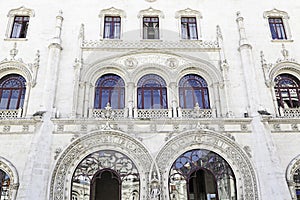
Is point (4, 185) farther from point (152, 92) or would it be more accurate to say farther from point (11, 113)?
point (152, 92)

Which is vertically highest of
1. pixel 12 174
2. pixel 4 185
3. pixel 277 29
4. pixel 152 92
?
pixel 277 29

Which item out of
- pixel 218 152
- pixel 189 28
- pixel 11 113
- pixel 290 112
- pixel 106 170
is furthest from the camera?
pixel 189 28

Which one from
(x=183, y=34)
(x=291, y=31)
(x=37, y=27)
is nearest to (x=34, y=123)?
(x=37, y=27)

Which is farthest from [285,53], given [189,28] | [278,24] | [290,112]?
[189,28]

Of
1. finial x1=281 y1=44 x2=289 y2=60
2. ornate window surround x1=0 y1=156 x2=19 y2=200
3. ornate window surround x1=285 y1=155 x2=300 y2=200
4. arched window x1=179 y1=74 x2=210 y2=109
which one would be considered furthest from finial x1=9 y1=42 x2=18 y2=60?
ornate window surround x1=285 y1=155 x2=300 y2=200

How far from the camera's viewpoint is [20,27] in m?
17.1

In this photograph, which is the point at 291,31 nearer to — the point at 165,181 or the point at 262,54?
the point at 262,54

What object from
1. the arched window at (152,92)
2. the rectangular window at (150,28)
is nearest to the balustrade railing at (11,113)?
the arched window at (152,92)

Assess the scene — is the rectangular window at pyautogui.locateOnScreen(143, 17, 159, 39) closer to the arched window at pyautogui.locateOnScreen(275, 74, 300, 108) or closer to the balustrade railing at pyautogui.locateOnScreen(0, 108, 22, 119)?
the arched window at pyautogui.locateOnScreen(275, 74, 300, 108)

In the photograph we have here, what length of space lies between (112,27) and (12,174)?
10.2 meters

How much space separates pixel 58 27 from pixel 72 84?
3.95m

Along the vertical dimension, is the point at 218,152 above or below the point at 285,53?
below

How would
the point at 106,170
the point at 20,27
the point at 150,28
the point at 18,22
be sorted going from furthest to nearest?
the point at 150,28 < the point at 18,22 < the point at 20,27 < the point at 106,170

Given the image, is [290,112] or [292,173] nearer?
[292,173]
